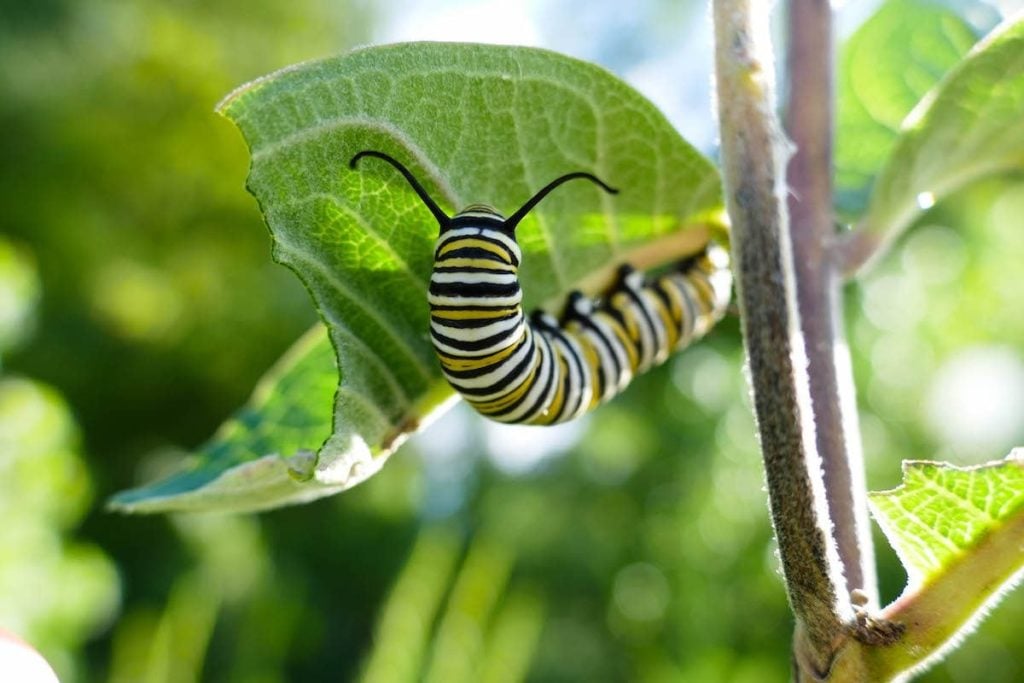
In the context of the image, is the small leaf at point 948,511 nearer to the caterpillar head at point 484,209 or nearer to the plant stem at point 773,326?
the plant stem at point 773,326

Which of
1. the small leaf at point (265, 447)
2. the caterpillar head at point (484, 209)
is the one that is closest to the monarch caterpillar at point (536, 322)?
the caterpillar head at point (484, 209)

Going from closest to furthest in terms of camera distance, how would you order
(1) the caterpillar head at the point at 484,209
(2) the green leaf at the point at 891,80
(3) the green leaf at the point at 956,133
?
(1) the caterpillar head at the point at 484,209 → (3) the green leaf at the point at 956,133 → (2) the green leaf at the point at 891,80

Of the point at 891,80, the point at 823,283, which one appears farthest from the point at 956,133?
the point at 891,80

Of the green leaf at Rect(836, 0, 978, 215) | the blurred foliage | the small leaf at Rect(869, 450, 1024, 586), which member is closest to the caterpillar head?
the small leaf at Rect(869, 450, 1024, 586)

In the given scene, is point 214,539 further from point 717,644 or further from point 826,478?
point 826,478

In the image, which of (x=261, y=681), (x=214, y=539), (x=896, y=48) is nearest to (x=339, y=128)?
(x=896, y=48)

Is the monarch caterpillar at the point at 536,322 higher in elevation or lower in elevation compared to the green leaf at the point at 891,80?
lower

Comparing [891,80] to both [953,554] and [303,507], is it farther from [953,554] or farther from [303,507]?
[303,507]
